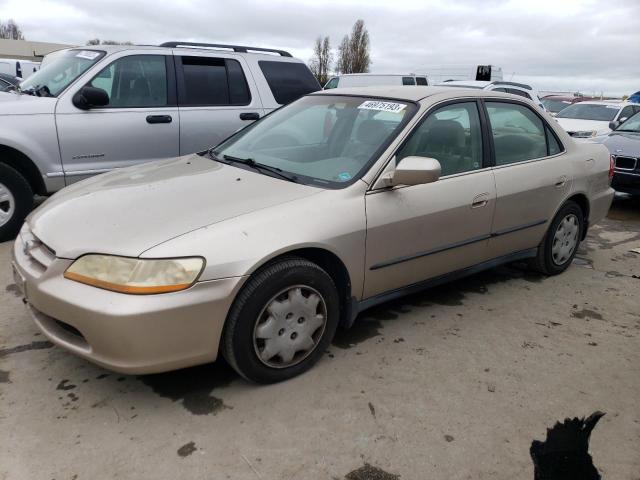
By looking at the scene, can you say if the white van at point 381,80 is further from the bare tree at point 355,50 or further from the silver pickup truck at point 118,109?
the bare tree at point 355,50

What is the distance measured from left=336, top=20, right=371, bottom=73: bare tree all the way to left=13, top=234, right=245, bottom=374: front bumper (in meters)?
63.4

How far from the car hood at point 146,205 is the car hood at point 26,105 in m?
1.81

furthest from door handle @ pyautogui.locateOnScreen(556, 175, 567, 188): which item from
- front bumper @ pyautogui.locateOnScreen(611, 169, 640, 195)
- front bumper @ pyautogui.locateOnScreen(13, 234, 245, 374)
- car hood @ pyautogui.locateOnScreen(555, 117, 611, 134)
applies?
car hood @ pyautogui.locateOnScreen(555, 117, 611, 134)

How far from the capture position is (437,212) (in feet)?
10.8

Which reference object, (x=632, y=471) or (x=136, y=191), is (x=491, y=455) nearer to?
→ (x=632, y=471)

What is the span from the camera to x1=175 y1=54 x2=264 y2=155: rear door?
17.9 ft

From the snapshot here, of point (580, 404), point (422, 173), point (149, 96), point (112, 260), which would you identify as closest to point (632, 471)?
point (580, 404)

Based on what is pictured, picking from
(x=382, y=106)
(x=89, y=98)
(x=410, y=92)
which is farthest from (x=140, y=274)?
(x=89, y=98)

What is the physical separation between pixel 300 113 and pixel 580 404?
2574 millimetres

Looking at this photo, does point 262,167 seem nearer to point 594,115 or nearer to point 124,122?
point 124,122

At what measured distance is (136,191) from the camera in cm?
297

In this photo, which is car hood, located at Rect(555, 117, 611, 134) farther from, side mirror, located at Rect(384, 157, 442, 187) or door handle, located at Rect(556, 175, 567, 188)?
side mirror, located at Rect(384, 157, 442, 187)

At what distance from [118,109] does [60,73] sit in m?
0.72

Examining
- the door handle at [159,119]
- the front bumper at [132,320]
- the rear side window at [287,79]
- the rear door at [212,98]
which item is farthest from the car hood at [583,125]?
the front bumper at [132,320]
